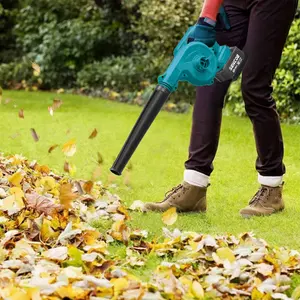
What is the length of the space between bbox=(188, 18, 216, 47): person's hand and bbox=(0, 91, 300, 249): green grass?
87 centimetres

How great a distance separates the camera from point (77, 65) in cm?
1257

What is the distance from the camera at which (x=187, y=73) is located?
352 centimetres

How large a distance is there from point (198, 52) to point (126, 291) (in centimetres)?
135

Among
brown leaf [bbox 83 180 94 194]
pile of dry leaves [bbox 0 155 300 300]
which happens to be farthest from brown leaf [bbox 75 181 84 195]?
pile of dry leaves [bbox 0 155 300 300]

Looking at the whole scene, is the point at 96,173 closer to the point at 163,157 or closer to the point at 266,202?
the point at 163,157

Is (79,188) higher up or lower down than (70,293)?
lower down

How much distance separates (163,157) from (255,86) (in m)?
2.21

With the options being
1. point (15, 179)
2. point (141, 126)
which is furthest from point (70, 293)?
point (15, 179)

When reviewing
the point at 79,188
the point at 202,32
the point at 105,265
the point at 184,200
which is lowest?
the point at 79,188

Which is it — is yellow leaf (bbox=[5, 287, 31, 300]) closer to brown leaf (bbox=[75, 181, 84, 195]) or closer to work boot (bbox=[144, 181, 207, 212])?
work boot (bbox=[144, 181, 207, 212])

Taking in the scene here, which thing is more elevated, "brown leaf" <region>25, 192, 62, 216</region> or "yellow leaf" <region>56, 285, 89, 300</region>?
"yellow leaf" <region>56, 285, 89, 300</region>

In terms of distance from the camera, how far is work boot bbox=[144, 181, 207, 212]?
398 cm

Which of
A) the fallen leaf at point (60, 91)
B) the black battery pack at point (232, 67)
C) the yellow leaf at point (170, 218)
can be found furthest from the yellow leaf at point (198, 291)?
the fallen leaf at point (60, 91)

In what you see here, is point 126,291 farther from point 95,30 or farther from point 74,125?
point 95,30
